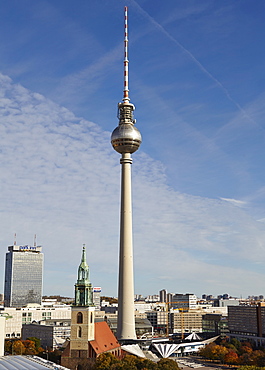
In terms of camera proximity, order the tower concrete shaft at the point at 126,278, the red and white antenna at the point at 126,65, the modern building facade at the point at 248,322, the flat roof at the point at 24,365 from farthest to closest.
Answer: the modern building facade at the point at 248,322 < the red and white antenna at the point at 126,65 < the tower concrete shaft at the point at 126,278 < the flat roof at the point at 24,365

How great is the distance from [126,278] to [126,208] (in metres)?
18.2

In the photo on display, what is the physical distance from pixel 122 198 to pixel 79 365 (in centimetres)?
5409

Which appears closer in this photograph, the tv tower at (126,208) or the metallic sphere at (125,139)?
the tv tower at (126,208)

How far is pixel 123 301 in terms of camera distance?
5084 inches

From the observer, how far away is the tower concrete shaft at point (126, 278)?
12825 centimetres

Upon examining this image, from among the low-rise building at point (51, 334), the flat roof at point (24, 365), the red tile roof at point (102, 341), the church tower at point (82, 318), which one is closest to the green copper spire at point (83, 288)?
the church tower at point (82, 318)

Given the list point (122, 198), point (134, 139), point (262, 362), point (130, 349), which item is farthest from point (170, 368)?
point (134, 139)

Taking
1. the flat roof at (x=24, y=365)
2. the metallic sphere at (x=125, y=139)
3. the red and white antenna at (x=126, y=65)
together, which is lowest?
the flat roof at (x=24, y=365)

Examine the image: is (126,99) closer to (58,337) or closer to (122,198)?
(122,198)

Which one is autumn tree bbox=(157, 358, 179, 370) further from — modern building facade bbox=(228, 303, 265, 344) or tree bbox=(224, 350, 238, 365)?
modern building facade bbox=(228, 303, 265, 344)

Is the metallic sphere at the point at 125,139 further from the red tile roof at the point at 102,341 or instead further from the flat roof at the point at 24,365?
the flat roof at the point at 24,365

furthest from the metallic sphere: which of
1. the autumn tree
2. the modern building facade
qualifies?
the modern building facade

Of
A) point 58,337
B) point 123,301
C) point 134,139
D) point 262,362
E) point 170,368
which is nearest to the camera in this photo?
point 170,368

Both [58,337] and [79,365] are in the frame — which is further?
[58,337]
